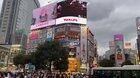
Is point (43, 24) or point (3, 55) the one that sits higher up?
point (43, 24)

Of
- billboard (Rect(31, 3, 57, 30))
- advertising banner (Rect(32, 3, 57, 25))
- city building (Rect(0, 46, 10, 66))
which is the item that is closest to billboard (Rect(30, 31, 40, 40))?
billboard (Rect(31, 3, 57, 30))

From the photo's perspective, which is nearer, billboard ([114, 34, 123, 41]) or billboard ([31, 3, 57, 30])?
billboard ([31, 3, 57, 30])

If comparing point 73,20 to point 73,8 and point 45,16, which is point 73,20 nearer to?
point 73,8

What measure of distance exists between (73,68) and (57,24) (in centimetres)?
2065

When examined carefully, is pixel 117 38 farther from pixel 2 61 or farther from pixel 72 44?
pixel 2 61

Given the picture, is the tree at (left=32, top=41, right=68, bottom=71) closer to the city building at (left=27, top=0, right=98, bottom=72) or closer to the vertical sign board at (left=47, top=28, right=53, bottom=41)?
the city building at (left=27, top=0, right=98, bottom=72)

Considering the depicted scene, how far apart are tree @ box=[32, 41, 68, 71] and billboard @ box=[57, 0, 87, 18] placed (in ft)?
167

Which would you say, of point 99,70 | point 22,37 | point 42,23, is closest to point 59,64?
point 99,70

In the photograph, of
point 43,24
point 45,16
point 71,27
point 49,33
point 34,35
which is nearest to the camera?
point 71,27

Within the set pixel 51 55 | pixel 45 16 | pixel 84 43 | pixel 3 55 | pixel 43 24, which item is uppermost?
pixel 45 16

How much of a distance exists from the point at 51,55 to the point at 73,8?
175 feet

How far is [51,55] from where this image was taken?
6306 cm

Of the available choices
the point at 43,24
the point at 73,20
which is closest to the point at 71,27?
the point at 73,20

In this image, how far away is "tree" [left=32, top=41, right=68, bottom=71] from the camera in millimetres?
63250
